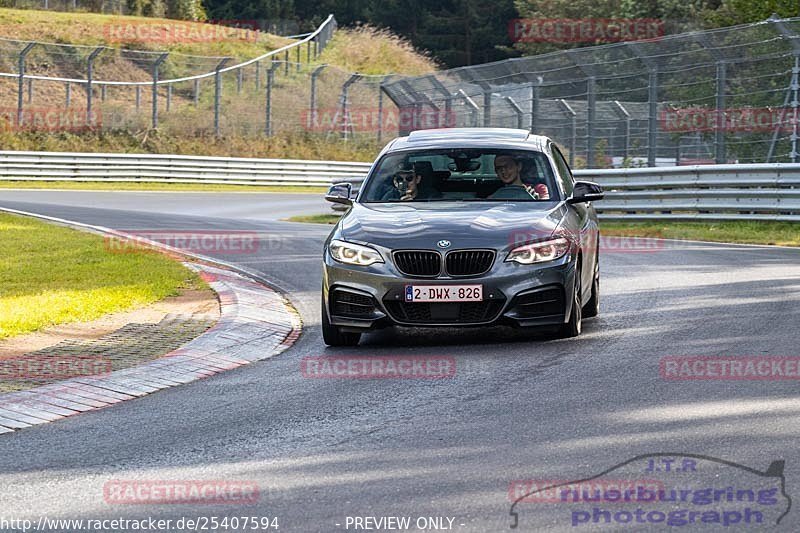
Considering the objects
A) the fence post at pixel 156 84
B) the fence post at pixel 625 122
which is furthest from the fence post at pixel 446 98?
the fence post at pixel 156 84

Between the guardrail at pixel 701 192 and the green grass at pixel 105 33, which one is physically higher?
the green grass at pixel 105 33

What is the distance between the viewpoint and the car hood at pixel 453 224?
379 inches

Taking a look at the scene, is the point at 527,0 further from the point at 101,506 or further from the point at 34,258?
the point at 101,506

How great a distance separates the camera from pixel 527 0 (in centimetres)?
8088

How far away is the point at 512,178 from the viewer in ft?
35.9

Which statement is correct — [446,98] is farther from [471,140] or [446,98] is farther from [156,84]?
[471,140]

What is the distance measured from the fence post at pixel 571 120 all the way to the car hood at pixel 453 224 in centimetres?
1705

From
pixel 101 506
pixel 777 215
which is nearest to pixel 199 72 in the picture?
pixel 777 215

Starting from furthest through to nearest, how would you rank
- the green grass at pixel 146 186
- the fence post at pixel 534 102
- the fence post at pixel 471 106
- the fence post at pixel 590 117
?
1. the green grass at pixel 146 186
2. the fence post at pixel 471 106
3. the fence post at pixel 534 102
4. the fence post at pixel 590 117

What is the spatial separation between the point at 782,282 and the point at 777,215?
8.32 meters

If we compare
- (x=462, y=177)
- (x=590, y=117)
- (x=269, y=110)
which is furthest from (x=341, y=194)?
(x=269, y=110)

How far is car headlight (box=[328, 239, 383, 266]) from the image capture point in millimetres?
9641

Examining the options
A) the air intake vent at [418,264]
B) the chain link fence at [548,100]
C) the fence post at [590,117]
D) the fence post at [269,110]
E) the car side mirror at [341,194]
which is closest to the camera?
the air intake vent at [418,264]

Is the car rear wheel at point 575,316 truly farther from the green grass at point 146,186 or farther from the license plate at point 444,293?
the green grass at point 146,186
